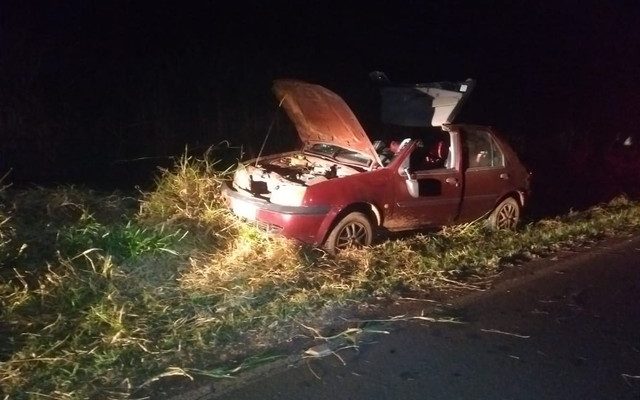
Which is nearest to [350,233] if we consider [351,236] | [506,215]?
[351,236]

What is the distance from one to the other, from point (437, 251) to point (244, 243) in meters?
2.16

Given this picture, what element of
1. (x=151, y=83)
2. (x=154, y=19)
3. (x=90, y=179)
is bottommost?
(x=90, y=179)

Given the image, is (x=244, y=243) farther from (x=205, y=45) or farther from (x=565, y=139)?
(x=565, y=139)

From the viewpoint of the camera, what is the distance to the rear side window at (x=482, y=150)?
26.5ft

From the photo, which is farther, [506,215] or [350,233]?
[506,215]

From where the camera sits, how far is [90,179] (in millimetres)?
8562

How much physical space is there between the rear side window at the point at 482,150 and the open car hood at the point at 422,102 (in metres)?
0.44

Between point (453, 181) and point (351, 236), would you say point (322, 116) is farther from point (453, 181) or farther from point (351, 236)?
point (453, 181)

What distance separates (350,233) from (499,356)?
2422mm

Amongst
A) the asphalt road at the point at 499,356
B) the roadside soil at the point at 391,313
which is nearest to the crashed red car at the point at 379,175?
the roadside soil at the point at 391,313

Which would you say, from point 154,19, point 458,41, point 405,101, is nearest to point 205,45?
point 154,19

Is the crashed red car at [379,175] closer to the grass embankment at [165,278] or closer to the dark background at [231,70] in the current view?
the grass embankment at [165,278]

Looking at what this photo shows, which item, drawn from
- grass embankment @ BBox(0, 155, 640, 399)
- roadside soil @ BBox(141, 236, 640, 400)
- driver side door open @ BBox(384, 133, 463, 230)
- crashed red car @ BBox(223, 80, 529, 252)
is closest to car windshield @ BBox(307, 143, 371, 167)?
crashed red car @ BBox(223, 80, 529, 252)

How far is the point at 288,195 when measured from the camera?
675cm
